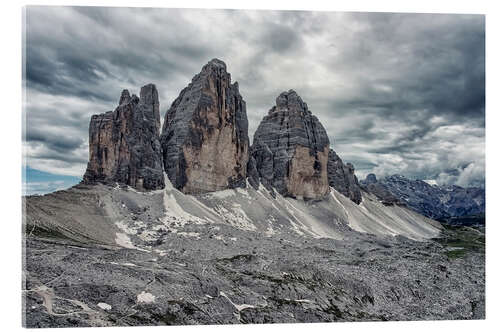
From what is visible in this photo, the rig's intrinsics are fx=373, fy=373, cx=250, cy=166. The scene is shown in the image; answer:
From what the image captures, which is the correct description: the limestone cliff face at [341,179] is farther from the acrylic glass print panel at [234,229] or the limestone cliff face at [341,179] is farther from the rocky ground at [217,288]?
the rocky ground at [217,288]

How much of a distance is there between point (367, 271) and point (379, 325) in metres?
18.8

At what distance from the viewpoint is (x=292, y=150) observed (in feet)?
332

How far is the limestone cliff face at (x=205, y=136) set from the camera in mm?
75238

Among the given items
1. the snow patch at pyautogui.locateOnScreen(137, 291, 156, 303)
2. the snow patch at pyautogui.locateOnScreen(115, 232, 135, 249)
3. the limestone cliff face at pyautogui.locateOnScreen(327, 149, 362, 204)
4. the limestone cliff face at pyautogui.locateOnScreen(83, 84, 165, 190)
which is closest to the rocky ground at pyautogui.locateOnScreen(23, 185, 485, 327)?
the snow patch at pyautogui.locateOnScreen(137, 291, 156, 303)

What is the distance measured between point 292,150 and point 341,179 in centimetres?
2530

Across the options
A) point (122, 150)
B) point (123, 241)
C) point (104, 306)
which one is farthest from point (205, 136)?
point (104, 306)

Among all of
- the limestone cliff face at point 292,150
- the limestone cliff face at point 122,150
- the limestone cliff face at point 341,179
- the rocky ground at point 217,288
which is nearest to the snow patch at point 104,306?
the rocky ground at point 217,288

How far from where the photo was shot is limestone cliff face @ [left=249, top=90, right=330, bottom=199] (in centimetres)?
9825

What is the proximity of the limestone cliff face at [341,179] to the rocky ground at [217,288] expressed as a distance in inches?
2793

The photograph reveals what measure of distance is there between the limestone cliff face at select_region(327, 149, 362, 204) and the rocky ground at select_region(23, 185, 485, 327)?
70.9 m

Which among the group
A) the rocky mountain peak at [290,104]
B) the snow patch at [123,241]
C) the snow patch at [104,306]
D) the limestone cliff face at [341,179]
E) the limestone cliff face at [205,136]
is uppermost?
the rocky mountain peak at [290,104]

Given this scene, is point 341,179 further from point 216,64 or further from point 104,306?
point 104,306

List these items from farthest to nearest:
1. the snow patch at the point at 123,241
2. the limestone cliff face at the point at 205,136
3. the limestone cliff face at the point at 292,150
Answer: the limestone cliff face at the point at 292,150 → the limestone cliff face at the point at 205,136 → the snow patch at the point at 123,241
